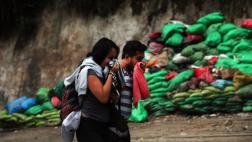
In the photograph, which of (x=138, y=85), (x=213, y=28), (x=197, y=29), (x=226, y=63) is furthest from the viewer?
(x=197, y=29)

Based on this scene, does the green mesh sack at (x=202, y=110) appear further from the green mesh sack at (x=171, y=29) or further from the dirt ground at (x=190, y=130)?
the green mesh sack at (x=171, y=29)

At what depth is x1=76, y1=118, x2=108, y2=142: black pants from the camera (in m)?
4.36

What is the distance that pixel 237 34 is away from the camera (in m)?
9.66

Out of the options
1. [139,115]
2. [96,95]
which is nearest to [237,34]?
[139,115]

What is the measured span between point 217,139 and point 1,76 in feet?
25.0

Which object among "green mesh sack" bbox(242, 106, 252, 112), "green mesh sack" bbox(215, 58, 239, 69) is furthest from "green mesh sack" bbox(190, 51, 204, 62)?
"green mesh sack" bbox(242, 106, 252, 112)

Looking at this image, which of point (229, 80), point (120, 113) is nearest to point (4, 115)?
point (229, 80)

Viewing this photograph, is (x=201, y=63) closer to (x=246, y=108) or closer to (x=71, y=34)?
(x=246, y=108)

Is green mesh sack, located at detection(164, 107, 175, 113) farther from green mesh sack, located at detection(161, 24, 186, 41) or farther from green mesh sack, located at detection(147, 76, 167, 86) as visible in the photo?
green mesh sack, located at detection(161, 24, 186, 41)

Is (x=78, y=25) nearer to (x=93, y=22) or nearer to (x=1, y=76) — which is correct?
(x=93, y=22)

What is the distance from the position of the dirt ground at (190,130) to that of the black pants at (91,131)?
3.11 metres

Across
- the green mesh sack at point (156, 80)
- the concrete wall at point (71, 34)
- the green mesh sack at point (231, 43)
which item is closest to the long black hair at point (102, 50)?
the green mesh sack at point (156, 80)

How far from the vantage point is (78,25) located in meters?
12.9

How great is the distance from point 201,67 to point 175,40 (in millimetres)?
1171
